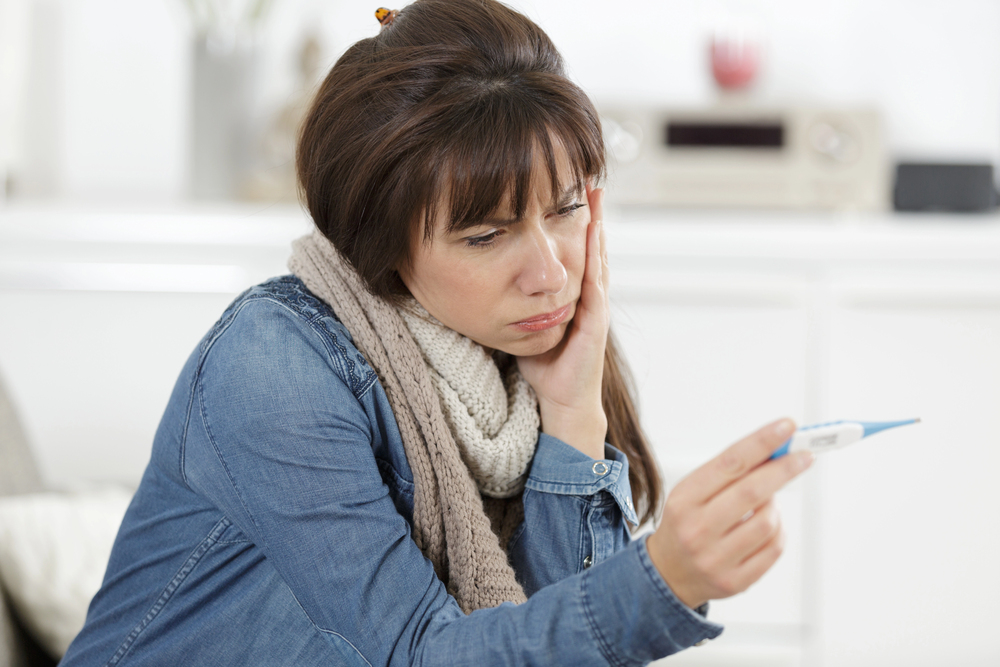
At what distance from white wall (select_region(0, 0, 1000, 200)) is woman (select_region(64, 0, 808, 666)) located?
1.25 metres

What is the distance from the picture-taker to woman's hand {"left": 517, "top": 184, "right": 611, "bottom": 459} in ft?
3.07

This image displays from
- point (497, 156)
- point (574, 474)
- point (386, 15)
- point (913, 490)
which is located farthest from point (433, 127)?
point (913, 490)

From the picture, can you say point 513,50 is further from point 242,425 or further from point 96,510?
point 96,510

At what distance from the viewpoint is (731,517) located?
59 centimetres

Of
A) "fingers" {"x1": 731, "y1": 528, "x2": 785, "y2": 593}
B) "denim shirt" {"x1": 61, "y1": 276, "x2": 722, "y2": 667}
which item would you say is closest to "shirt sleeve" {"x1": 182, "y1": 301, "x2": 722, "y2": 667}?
"denim shirt" {"x1": 61, "y1": 276, "x2": 722, "y2": 667}

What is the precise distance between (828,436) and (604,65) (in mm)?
1642

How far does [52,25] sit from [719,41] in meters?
1.46

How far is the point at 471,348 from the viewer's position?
92 centimetres

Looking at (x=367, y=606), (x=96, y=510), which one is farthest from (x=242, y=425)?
(x=96, y=510)

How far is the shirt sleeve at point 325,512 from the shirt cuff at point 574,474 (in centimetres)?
21

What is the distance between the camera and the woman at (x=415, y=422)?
0.72 metres

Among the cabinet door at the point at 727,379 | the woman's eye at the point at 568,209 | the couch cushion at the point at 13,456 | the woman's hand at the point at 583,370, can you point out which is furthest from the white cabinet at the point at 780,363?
the woman's eye at the point at 568,209

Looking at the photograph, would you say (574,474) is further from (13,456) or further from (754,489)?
(13,456)

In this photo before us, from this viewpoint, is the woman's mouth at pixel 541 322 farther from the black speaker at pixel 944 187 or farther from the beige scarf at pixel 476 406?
the black speaker at pixel 944 187
